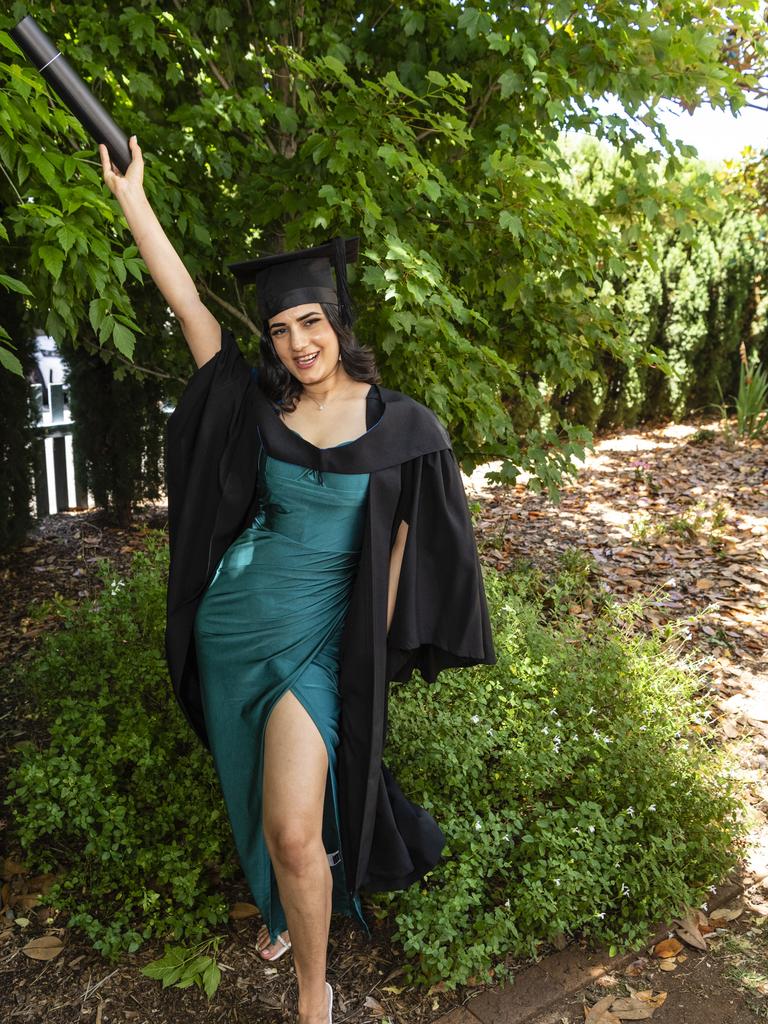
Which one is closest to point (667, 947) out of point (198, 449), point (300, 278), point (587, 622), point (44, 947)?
point (44, 947)

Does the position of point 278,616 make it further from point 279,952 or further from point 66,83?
point 66,83

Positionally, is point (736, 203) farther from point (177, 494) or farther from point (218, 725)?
point (218, 725)

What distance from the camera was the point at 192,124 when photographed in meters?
3.79

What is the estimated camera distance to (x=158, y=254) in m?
2.36

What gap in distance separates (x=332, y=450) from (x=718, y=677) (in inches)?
118

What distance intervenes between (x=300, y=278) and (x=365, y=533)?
2.43ft

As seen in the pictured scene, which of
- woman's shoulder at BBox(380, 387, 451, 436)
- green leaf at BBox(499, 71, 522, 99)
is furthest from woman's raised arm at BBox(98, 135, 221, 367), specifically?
green leaf at BBox(499, 71, 522, 99)

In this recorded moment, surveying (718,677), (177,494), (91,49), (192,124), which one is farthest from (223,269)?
(718,677)

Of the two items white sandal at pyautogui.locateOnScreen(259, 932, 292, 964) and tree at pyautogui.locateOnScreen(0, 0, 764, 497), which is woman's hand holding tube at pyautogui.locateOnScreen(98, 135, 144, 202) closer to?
tree at pyautogui.locateOnScreen(0, 0, 764, 497)

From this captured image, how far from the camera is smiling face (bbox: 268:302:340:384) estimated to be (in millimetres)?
2320

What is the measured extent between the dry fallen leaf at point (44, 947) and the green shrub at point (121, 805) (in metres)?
0.09

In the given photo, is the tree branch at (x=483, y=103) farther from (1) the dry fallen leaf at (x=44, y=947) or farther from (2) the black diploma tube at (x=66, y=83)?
(1) the dry fallen leaf at (x=44, y=947)

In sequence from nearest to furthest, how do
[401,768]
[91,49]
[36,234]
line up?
1. [36,234]
2. [401,768]
3. [91,49]

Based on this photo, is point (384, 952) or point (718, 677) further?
point (718, 677)
